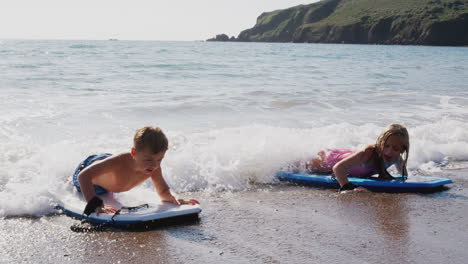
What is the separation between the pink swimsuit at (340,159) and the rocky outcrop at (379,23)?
94342 mm

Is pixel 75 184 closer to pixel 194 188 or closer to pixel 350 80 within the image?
pixel 194 188

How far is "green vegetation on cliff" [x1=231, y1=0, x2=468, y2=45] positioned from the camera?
301ft

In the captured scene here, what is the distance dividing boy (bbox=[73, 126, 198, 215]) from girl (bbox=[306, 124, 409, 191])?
1.89m

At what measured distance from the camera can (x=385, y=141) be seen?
5.31 m

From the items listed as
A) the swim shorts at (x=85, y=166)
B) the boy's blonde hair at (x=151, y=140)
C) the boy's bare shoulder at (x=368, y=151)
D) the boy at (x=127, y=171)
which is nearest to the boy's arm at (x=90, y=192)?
the boy at (x=127, y=171)

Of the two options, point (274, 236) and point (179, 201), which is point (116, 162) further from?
point (274, 236)

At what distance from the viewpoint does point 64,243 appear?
3471mm

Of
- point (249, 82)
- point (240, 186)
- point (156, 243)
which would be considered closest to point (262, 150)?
point (240, 186)

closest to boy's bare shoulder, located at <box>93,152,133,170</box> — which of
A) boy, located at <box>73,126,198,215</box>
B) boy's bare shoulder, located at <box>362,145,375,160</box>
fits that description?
boy, located at <box>73,126,198,215</box>

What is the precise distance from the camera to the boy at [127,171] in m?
3.76

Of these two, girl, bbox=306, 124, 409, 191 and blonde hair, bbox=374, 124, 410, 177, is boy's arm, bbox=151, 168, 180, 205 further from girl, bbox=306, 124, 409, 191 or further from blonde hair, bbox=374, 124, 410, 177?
blonde hair, bbox=374, 124, 410, 177

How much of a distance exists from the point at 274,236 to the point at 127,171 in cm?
143

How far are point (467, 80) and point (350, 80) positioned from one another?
5.60 metres

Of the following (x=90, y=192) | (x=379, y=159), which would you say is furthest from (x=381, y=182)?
(x=90, y=192)
